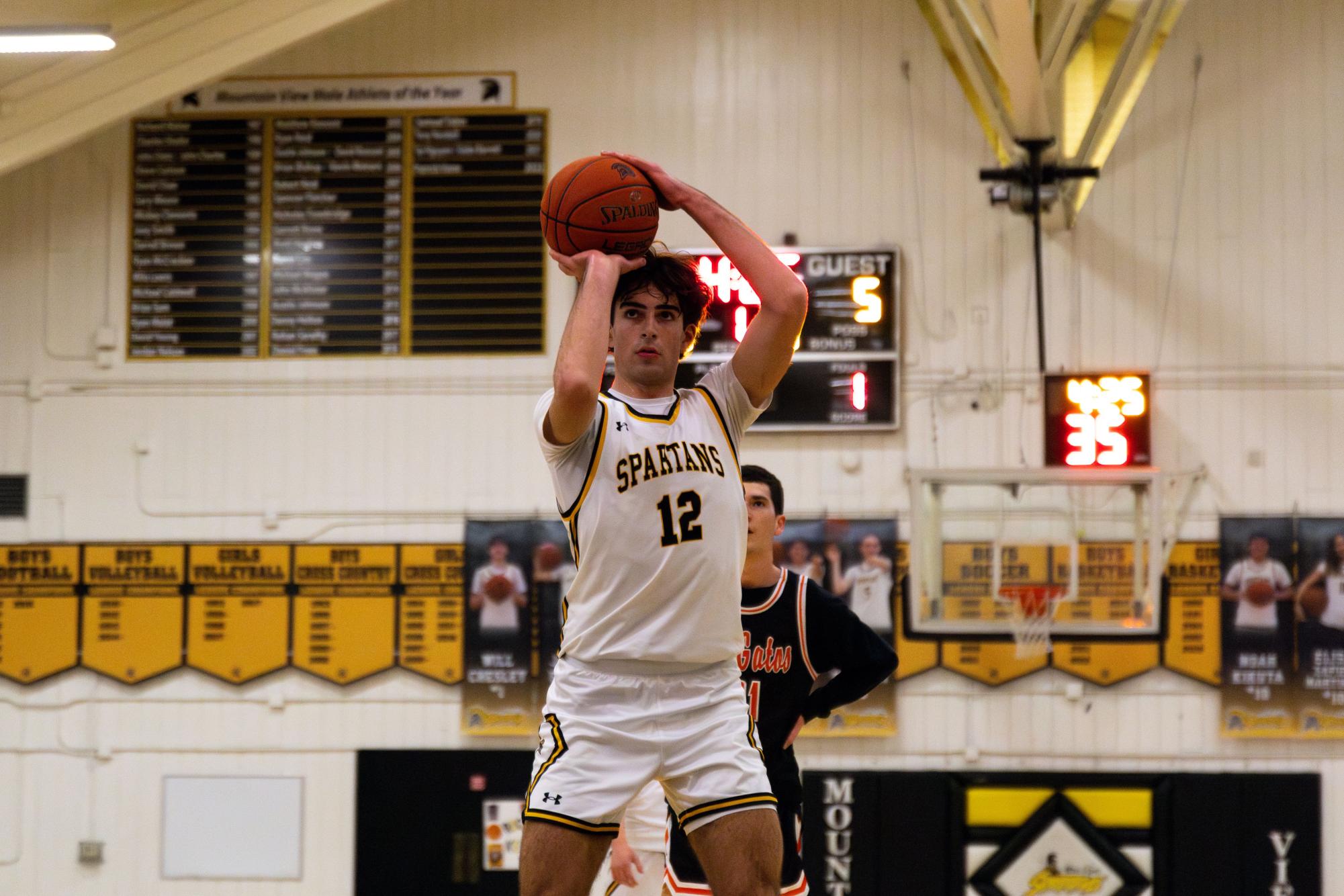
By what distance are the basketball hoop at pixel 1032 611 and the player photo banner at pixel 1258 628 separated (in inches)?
44.4

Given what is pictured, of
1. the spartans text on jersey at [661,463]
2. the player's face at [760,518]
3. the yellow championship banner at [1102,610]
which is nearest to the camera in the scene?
the spartans text on jersey at [661,463]

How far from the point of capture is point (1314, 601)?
7.21 m

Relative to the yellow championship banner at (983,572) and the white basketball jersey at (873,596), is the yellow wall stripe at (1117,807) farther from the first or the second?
the white basketball jersey at (873,596)

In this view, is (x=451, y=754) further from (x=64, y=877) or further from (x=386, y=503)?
(x=64, y=877)

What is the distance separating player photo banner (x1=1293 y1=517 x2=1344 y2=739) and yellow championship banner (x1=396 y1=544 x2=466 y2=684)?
4.63m

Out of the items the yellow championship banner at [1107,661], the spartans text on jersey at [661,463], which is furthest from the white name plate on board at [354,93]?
the spartans text on jersey at [661,463]

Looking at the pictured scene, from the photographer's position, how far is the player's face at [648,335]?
2957mm

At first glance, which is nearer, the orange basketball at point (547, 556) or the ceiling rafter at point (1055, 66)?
the ceiling rafter at point (1055, 66)

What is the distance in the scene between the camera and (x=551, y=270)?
773cm

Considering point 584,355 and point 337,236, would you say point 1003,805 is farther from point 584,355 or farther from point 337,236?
point 584,355

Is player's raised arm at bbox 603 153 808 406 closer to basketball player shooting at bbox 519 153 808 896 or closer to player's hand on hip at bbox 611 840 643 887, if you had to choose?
basketball player shooting at bbox 519 153 808 896

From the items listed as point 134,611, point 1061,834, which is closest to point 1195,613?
point 1061,834

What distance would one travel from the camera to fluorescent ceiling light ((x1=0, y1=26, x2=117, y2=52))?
20.7ft

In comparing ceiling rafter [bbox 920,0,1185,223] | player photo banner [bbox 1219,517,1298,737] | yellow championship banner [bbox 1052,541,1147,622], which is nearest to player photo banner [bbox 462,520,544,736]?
yellow championship banner [bbox 1052,541,1147,622]
